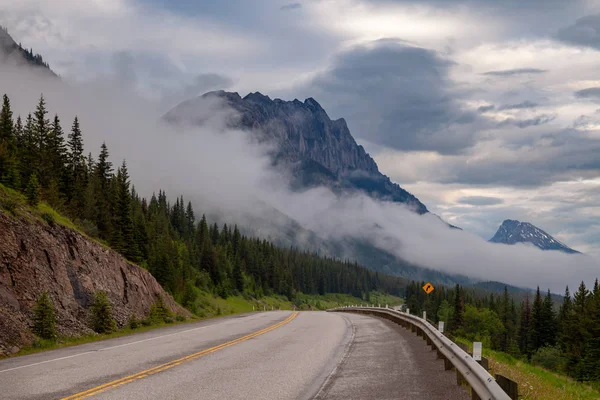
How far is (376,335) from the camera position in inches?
945

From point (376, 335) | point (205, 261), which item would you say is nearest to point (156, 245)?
point (205, 261)

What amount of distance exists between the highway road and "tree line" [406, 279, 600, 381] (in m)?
17.4

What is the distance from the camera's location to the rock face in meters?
22.0

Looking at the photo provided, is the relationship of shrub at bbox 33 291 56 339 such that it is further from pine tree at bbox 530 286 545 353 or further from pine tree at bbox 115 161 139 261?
pine tree at bbox 530 286 545 353

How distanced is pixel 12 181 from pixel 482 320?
10091 cm

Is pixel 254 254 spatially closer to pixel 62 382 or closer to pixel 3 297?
pixel 3 297

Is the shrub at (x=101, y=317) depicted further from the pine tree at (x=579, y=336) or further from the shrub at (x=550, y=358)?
the shrub at (x=550, y=358)

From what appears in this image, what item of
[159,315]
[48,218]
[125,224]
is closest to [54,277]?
[48,218]

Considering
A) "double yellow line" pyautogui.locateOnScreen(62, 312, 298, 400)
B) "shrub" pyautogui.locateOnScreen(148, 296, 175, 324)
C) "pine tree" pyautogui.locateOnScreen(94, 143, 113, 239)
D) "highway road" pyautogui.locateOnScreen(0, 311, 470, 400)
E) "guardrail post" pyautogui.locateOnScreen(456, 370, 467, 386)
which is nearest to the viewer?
"double yellow line" pyautogui.locateOnScreen(62, 312, 298, 400)

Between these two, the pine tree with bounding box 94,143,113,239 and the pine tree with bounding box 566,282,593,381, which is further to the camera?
the pine tree with bounding box 566,282,593,381

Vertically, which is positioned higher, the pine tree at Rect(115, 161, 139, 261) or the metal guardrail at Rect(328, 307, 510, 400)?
the pine tree at Rect(115, 161, 139, 261)

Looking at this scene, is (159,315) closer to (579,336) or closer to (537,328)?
(579,336)

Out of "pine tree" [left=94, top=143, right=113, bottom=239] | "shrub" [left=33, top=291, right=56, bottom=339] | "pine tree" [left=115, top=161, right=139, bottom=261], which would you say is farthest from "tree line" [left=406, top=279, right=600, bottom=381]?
"pine tree" [left=94, top=143, right=113, bottom=239]

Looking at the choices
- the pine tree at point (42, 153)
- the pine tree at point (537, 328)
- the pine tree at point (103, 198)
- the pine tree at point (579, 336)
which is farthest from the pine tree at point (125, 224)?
the pine tree at point (537, 328)
